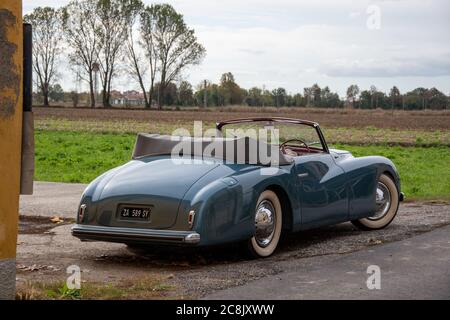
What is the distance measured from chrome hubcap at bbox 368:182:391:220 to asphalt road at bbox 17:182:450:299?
0.20 metres

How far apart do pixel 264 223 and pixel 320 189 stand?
1.01 m

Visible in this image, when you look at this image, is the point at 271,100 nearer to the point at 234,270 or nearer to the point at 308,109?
the point at 308,109

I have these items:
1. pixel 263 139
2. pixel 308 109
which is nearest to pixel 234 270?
pixel 263 139

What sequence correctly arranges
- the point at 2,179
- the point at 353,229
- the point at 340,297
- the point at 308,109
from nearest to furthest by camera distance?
the point at 2,179 → the point at 340,297 → the point at 353,229 → the point at 308,109

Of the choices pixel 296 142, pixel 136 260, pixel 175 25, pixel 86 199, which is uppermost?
pixel 175 25

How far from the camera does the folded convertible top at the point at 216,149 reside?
23.6 ft

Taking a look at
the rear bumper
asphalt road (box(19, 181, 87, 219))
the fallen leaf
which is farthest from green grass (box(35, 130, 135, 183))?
the rear bumper

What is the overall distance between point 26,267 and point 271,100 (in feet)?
273

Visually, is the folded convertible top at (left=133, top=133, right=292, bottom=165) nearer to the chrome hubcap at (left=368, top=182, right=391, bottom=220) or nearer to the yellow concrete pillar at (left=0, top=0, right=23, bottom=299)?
the chrome hubcap at (left=368, top=182, right=391, bottom=220)

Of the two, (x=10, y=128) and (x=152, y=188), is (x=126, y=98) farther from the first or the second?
(x=10, y=128)

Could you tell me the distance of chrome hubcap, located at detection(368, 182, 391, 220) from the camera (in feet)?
29.5

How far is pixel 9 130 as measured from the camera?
473cm

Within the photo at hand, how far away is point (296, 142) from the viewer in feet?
28.1

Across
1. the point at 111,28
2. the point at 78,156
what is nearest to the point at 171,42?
the point at 111,28
